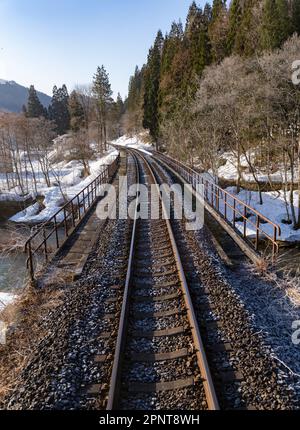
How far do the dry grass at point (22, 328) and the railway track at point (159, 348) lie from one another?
1527mm

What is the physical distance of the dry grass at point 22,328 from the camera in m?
5.55

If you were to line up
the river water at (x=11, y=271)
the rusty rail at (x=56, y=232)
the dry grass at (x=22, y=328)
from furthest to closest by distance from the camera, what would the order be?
1. the river water at (x=11, y=271)
2. the rusty rail at (x=56, y=232)
3. the dry grass at (x=22, y=328)

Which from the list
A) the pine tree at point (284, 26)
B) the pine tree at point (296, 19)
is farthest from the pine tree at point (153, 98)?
the pine tree at point (296, 19)

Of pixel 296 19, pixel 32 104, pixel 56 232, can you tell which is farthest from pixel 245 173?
pixel 32 104

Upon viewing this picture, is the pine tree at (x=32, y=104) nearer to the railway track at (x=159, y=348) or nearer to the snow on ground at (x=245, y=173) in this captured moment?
the snow on ground at (x=245, y=173)

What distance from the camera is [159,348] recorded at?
584cm

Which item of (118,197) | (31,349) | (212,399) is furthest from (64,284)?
(118,197)

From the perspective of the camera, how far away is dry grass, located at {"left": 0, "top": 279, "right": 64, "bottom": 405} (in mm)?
5551

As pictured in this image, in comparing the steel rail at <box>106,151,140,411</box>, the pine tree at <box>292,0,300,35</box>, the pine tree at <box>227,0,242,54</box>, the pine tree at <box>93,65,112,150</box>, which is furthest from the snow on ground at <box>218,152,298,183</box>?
the pine tree at <box>93,65,112,150</box>

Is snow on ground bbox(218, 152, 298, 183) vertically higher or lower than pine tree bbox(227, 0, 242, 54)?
lower

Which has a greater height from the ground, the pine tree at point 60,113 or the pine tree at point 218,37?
the pine tree at point 218,37

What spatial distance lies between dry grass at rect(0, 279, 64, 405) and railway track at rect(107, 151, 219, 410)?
1.53 m

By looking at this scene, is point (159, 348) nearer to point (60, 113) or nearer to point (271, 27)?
point (271, 27)

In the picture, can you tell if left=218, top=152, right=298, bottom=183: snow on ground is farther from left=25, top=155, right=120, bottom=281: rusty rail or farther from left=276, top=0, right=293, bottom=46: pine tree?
left=25, top=155, right=120, bottom=281: rusty rail
